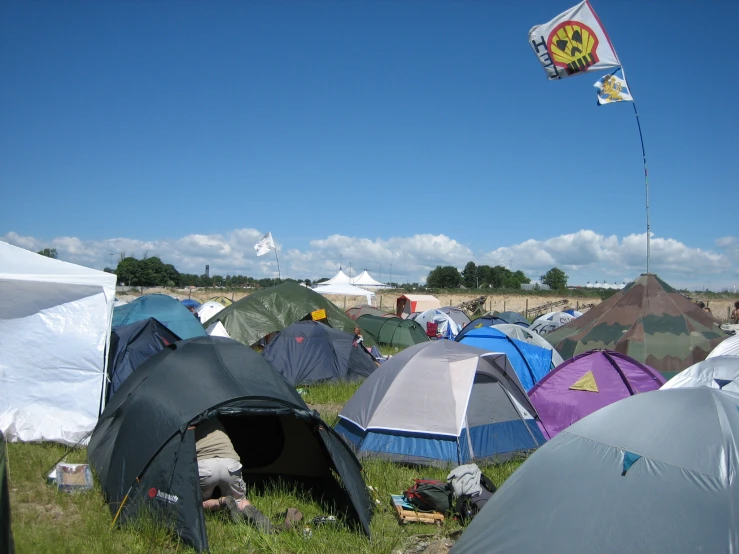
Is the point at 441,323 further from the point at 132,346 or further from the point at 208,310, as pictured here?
the point at 132,346

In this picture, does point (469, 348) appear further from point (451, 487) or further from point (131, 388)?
point (131, 388)

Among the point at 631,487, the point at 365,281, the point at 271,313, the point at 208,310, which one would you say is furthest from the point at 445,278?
the point at 631,487

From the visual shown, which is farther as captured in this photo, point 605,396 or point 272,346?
point 272,346

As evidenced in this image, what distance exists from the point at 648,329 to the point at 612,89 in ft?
18.1

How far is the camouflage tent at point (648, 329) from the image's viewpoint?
13.4 meters

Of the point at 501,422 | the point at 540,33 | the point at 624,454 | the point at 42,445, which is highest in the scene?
the point at 540,33

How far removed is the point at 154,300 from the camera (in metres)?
15.0

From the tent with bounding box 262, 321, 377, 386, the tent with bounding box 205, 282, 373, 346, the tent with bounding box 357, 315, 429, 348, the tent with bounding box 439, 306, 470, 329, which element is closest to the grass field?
the tent with bounding box 262, 321, 377, 386

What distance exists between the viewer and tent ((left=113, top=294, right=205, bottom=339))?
46.8 feet

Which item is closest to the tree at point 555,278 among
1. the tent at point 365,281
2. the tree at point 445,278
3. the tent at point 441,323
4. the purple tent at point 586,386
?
the tree at point 445,278

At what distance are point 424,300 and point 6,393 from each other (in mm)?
28317

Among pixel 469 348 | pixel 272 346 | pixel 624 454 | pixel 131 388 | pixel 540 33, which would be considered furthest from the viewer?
pixel 272 346

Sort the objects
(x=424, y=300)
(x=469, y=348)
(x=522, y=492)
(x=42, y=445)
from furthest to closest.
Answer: (x=424, y=300), (x=469, y=348), (x=42, y=445), (x=522, y=492)

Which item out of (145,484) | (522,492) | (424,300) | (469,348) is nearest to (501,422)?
(469,348)
